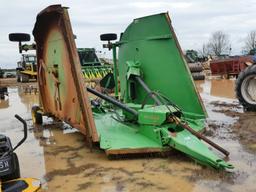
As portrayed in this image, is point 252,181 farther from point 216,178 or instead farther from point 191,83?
point 191,83

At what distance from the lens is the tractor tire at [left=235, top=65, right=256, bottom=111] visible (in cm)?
761

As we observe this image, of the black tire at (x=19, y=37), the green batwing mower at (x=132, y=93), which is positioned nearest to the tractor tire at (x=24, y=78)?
the green batwing mower at (x=132, y=93)

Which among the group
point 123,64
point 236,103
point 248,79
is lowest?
point 236,103

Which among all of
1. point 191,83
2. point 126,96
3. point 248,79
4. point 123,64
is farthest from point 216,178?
point 248,79

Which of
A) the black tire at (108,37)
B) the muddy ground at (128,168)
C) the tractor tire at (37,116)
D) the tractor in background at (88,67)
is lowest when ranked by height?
the muddy ground at (128,168)

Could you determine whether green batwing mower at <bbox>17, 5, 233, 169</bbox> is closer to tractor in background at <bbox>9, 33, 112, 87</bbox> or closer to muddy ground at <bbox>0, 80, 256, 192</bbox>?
muddy ground at <bbox>0, 80, 256, 192</bbox>

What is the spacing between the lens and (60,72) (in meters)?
5.21

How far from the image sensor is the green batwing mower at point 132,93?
164 inches

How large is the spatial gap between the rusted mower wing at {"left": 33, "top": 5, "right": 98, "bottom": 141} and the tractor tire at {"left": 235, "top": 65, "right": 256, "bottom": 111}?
3904 mm

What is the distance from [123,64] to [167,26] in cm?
134

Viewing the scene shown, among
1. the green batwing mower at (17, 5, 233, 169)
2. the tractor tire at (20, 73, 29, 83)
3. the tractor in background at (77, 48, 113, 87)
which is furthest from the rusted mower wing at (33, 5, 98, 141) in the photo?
the tractor tire at (20, 73, 29, 83)

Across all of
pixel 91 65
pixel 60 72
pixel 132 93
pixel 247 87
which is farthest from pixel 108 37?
pixel 91 65

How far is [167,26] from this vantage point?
5527 mm

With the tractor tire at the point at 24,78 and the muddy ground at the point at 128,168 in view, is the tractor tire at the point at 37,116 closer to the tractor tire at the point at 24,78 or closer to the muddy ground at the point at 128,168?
the muddy ground at the point at 128,168
